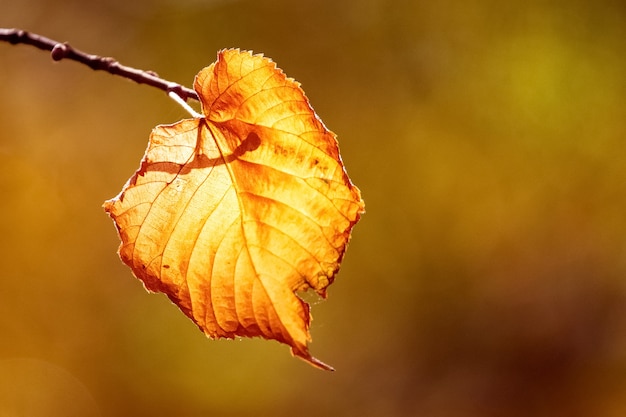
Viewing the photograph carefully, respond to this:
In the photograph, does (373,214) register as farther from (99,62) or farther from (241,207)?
(99,62)

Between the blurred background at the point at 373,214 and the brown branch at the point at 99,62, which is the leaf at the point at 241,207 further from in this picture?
the blurred background at the point at 373,214

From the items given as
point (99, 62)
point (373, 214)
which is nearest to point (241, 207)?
point (99, 62)

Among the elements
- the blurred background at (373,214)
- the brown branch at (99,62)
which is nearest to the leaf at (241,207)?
the brown branch at (99,62)

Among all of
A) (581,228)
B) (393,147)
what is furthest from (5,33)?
(581,228)

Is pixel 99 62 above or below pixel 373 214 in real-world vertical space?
below

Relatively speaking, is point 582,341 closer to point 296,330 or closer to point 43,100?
point 296,330

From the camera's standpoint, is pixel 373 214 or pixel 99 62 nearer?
pixel 99 62
